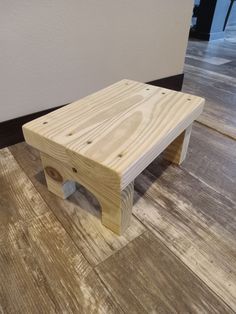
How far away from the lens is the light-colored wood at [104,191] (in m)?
0.52

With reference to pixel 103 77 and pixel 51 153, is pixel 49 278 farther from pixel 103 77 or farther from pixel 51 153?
pixel 103 77

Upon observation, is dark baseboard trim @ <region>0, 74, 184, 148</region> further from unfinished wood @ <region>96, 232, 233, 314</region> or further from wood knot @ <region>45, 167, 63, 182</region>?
unfinished wood @ <region>96, 232, 233, 314</region>

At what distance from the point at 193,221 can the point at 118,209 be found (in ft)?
0.78

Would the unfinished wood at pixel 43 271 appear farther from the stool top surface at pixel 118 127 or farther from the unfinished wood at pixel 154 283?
the stool top surface at pixel 118 127

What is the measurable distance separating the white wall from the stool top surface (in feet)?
1.04

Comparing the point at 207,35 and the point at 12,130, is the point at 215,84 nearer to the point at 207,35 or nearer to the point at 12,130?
the point at 12,130

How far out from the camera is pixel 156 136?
56 centimetres

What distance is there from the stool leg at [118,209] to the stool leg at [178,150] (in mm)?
328

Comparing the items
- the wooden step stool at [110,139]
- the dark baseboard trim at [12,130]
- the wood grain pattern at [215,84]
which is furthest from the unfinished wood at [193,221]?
the dark baseboard trim at [12,130]

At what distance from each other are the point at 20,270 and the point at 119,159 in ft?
1.12

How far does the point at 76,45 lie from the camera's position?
96cm

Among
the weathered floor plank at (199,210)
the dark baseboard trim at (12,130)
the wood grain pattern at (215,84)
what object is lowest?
the wood grain pattern at (215,84)

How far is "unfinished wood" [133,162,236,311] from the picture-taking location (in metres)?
0.54

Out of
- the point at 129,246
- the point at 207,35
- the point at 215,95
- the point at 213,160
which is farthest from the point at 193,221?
the point at 207,35
